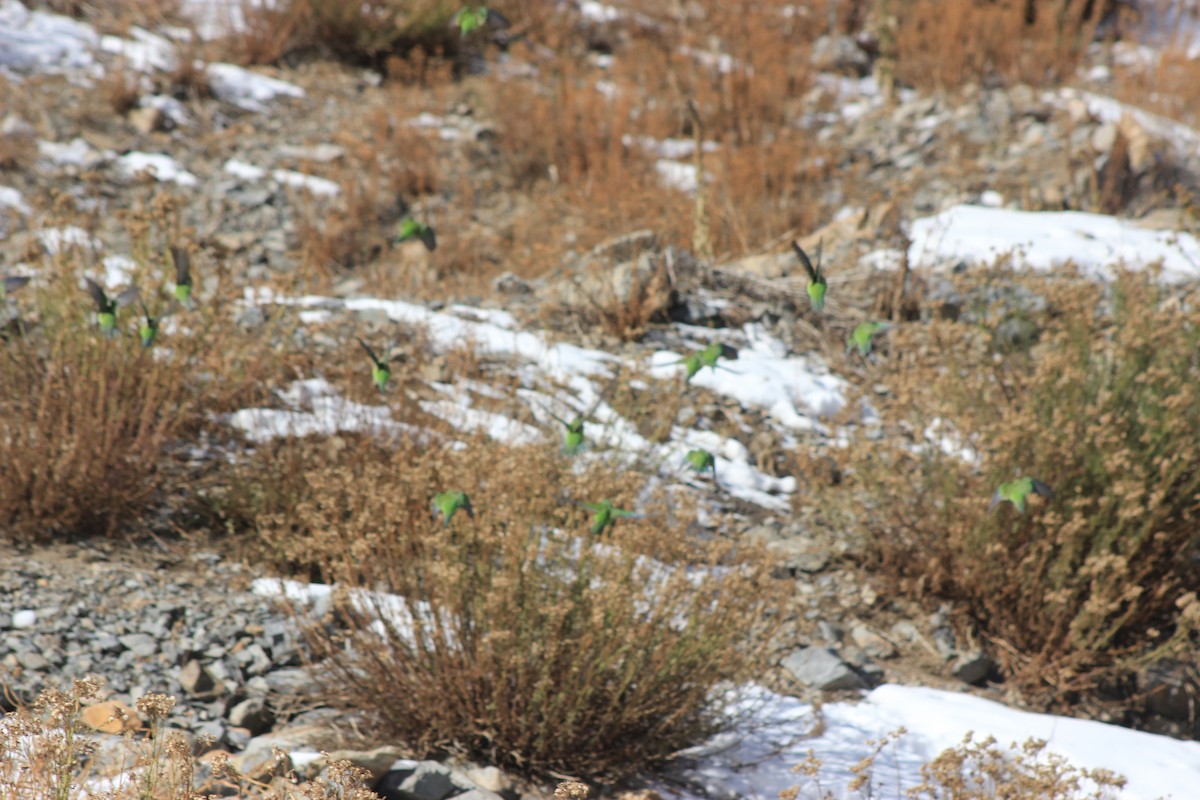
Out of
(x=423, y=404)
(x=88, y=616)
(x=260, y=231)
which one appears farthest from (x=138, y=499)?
(x=260, y=231)

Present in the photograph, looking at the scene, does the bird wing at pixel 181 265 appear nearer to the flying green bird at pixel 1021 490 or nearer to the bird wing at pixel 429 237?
the bird wing at pixel 429 237

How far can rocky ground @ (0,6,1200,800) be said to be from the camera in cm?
244

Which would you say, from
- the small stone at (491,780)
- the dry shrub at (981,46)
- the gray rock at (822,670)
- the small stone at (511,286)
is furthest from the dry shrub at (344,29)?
the small stone at (491,780)

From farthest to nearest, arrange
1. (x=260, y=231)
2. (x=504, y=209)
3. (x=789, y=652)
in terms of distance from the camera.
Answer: (x=504, y=209), (x=260, y=231), (x=789, y=652)

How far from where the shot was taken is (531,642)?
7.18 ft

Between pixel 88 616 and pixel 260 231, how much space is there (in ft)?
11.3

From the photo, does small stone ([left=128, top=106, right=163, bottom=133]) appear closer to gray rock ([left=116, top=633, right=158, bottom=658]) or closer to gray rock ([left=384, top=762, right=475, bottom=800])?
gray rock ([left=116, top=633, right=158, bottom=658])

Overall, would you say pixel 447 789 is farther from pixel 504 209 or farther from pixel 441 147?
pixel 441 147

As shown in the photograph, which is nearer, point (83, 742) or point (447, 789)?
point (83, 742)

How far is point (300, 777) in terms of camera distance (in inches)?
81.5

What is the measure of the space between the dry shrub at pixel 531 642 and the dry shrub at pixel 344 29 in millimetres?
5708

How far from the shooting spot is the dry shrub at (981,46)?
7.14 meters

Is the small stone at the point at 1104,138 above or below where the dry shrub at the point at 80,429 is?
above

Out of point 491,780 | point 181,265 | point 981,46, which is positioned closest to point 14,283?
point 181,265
